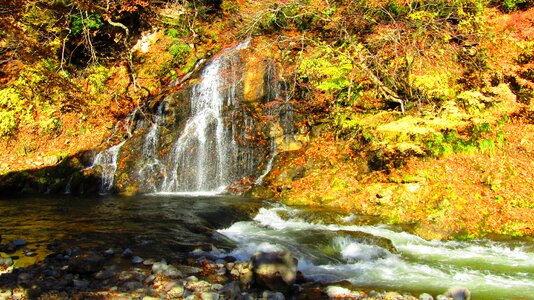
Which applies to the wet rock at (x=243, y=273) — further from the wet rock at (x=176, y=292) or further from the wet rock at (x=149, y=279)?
the wet rock at (x=149, y=279)

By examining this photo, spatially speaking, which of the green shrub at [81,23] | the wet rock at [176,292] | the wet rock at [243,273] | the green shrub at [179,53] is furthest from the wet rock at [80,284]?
the green shrub at [81,23]

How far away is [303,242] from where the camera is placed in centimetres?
758

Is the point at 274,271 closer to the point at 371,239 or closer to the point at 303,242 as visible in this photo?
the point at 303,242

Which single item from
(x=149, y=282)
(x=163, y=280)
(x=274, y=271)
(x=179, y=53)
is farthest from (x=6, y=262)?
(x=179, y=53)

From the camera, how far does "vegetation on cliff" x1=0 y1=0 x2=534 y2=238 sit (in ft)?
29.5

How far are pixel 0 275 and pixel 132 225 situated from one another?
3.21 meters

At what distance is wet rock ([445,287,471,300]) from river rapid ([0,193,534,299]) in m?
0.32

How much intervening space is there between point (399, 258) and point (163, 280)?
4.34 metres

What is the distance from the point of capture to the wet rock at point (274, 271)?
515cm

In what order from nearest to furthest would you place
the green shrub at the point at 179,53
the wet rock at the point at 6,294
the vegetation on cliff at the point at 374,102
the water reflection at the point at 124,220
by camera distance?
the wet rock at the point at 6,294 → the water reflection at the point at 124,220 → the vegetation on cliff at the point at 374,102 → the green shrub at the point at 179,53

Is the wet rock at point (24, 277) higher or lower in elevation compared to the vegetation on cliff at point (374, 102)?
lower

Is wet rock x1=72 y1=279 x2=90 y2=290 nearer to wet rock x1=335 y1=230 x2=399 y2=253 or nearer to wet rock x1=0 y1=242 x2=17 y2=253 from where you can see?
wet rock x1=0 y1=242 x2=17 y2=253

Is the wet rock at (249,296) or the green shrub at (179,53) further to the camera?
the green shrub at (179,53)

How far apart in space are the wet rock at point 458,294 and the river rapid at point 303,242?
1.05 ft
